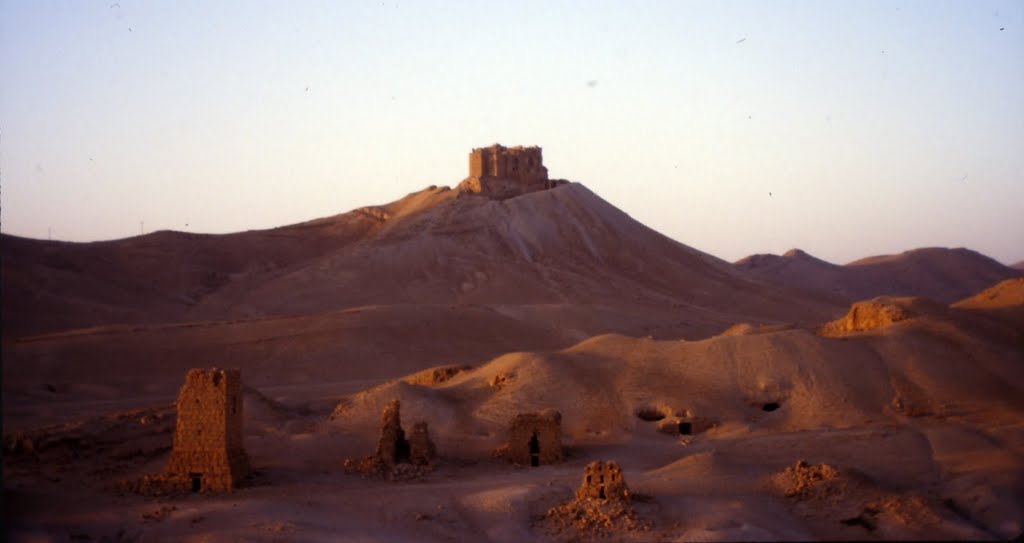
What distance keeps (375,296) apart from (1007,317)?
2579 centimetres

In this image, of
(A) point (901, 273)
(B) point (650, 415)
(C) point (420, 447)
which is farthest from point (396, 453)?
(A) point (901, 273)

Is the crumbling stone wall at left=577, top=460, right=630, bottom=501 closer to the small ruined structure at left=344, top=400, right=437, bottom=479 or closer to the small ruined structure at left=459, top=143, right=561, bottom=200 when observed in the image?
the small ruined structure at left=344, top=400, right=437, bottom=479

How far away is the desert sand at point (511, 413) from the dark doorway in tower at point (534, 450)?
0.93ft

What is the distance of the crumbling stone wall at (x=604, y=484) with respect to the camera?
10812mm

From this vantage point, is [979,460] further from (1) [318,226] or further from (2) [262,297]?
(1) [318,226]

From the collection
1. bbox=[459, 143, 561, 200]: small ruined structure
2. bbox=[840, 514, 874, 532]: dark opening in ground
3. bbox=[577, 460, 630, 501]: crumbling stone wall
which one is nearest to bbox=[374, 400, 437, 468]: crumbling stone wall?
bbox=[577, 460, 630, 501]: crumbling stone wall

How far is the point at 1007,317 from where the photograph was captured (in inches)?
805

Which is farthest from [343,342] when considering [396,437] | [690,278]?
[690,278]

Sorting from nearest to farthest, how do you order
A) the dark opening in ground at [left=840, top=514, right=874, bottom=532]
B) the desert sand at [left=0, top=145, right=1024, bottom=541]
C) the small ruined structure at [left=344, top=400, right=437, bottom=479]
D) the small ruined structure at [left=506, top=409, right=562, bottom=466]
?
the dark opening in ground at [left=840, top=514, right=874, bottom=532] < the desert sand at [left=0, top=145, right=1024, bottom=541] < the small ruined structure at [left=344, top=400, right=437, bottom=479] < the small ruined structure at [left=506, top=409, right=562, bottom=466]

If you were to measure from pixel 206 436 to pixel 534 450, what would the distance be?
426 cm

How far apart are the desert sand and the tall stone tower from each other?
1.09 feet

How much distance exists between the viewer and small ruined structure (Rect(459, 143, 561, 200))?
54.7 m

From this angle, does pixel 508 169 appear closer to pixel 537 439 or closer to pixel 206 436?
pixel 537 439

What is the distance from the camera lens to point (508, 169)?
55406 millimetres
